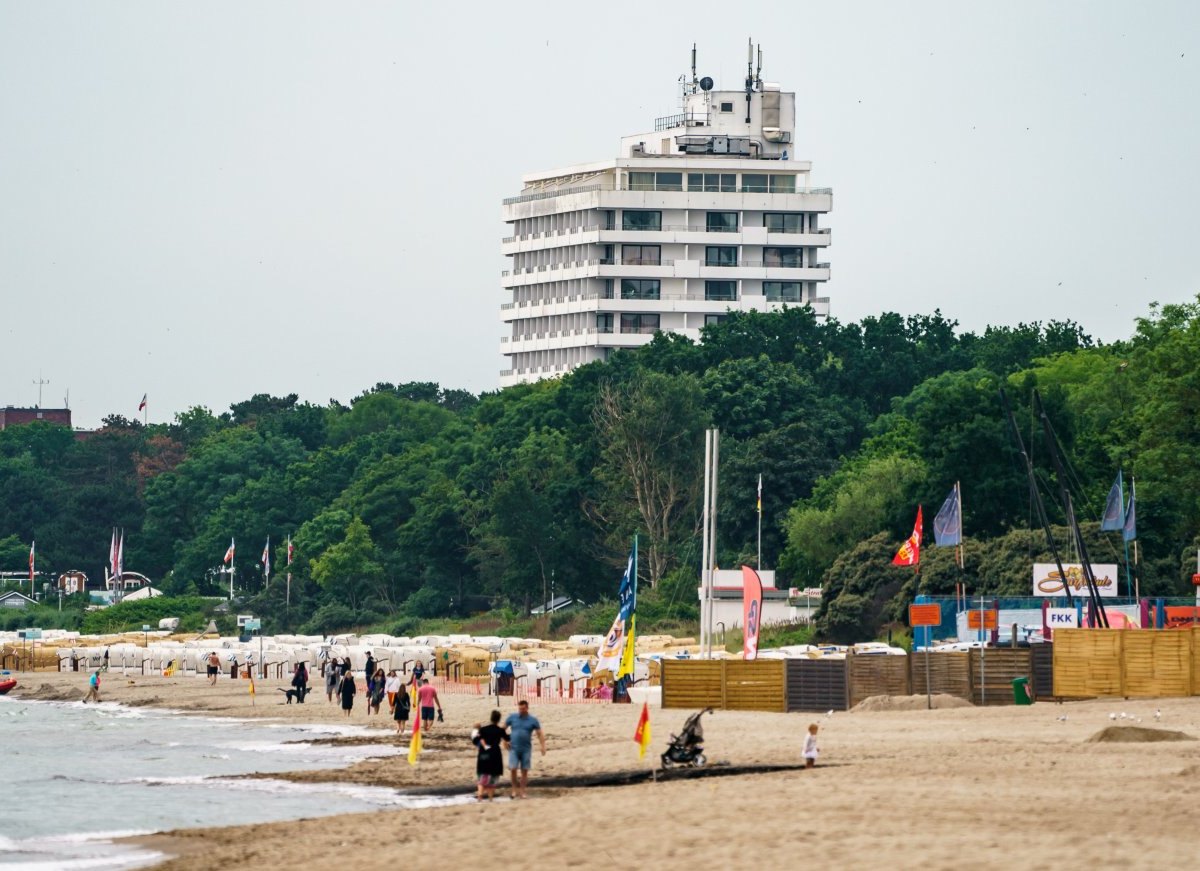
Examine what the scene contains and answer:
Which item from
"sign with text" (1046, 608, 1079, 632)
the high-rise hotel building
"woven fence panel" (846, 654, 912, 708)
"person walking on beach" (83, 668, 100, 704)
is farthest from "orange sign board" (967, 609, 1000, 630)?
the high-rise hotel building

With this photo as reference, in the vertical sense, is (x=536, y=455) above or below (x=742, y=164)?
below

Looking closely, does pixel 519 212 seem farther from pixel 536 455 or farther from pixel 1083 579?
pixel 1083 579

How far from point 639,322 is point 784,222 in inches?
514

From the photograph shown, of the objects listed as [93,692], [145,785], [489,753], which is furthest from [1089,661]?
[93,692]

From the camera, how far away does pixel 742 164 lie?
15600 centimetres

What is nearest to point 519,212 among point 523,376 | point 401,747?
point 523,376

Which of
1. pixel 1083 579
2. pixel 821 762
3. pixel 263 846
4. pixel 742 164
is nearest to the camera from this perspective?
pixel 263 846

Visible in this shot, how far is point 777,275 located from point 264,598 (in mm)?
50788

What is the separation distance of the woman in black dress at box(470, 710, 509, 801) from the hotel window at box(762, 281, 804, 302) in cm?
12616

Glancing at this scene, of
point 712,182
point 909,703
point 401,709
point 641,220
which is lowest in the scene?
point 401,709

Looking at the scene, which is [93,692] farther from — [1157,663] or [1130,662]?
[1157,663]

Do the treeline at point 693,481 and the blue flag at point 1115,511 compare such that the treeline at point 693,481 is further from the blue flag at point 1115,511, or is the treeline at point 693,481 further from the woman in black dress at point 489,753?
the woman in black dress at point 489,753

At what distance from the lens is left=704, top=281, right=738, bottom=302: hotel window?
15550 cm

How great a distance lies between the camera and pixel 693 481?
10412cm
